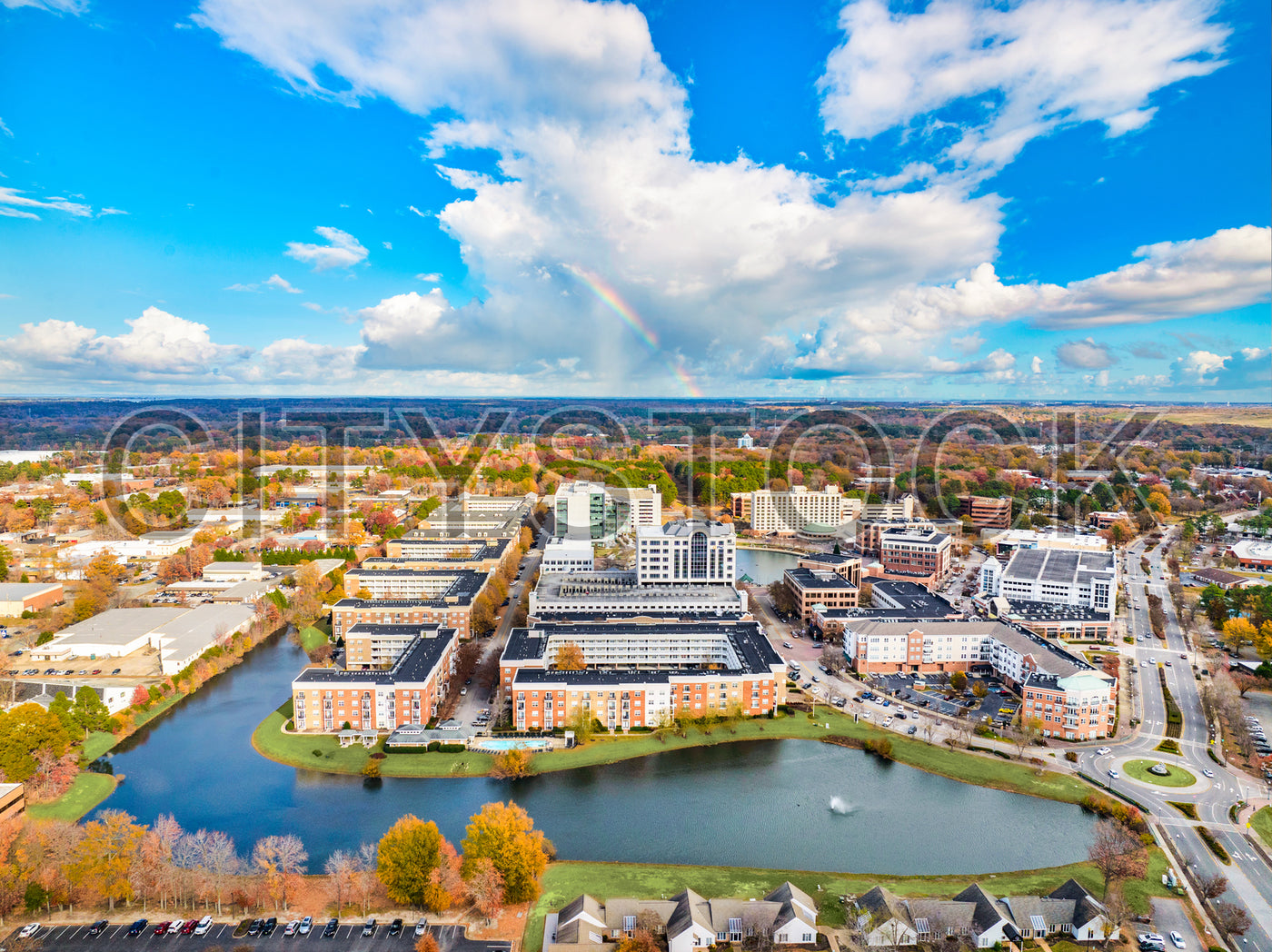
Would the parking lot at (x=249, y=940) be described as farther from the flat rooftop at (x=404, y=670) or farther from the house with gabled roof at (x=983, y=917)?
the flat rooftop at (x=404, y=670)

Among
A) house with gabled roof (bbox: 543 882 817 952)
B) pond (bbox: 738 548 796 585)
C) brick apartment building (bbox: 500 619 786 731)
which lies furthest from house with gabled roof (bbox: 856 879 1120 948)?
pond (bbox: 738 548 796 585)

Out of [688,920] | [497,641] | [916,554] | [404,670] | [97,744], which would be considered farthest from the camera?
[916,554]

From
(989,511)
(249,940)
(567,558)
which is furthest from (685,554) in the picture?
(989,511)

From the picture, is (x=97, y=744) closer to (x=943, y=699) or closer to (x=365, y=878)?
(x=365, y=878)

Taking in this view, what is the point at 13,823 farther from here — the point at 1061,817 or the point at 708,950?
the point at 1061,817

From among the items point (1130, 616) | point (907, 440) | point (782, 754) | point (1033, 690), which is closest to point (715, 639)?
point (782, 754)

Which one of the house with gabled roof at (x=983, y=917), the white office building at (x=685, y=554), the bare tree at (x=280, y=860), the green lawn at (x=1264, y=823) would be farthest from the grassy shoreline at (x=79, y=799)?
the green lawn at (x=1264, y=823)

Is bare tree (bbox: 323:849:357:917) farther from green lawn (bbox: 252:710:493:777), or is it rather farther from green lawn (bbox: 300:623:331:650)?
green lawn (bbox: 300:623:331:650)
